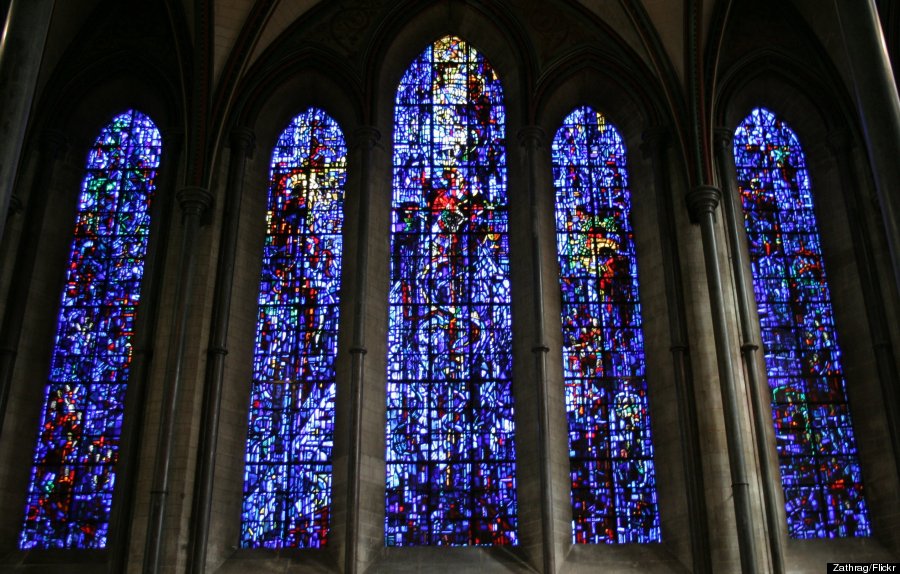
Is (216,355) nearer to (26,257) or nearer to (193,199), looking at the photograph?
(193,199)

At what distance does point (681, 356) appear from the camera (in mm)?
12859

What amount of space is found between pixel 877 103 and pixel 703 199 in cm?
547

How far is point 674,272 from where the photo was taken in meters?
13.4

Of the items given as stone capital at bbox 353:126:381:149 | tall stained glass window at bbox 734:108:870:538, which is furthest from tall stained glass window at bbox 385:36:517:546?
tall stained glass window at bbox 734:108:870:538

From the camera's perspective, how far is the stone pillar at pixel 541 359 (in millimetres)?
11992

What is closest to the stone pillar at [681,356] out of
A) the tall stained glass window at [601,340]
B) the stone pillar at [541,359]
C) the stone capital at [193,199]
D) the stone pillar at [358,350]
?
the tall stained glass window at [601,340]

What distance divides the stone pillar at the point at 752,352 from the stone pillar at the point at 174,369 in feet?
22.3

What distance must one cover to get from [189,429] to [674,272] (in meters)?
6.31

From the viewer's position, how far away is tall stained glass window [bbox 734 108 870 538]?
12766 mm

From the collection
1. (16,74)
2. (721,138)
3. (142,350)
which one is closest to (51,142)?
(142,350)

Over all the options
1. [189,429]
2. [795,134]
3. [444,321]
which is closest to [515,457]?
[444,321]

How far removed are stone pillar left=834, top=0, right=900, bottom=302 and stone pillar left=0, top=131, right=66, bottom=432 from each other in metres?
10.1

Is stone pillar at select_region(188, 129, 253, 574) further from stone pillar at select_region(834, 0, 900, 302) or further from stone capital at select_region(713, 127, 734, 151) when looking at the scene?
stone pillar at select_region(834, 0, 900, 302)

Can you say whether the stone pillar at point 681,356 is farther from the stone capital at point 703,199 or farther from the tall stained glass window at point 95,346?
the tall stained glass window at point 95,346
